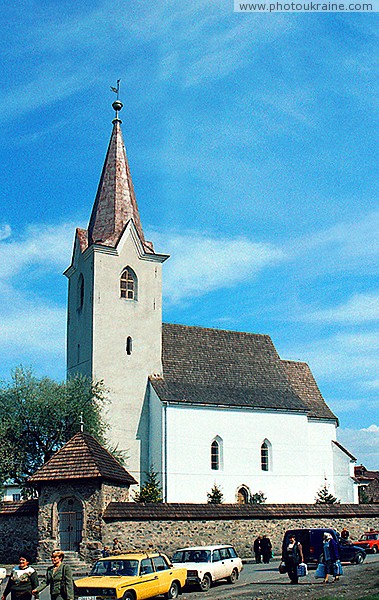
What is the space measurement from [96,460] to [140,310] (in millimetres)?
20093

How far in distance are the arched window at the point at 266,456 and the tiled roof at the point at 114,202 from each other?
1486 cm

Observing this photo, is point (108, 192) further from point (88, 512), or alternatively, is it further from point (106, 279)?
point (88, 512)

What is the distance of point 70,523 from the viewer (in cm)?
2700

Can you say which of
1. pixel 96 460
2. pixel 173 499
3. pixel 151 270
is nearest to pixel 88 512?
pixel 96 460

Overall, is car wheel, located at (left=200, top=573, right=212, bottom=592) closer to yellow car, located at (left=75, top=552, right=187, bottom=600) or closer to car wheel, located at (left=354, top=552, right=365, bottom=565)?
yellow car, located at (left=75, top=552, right=187, bottom=600)

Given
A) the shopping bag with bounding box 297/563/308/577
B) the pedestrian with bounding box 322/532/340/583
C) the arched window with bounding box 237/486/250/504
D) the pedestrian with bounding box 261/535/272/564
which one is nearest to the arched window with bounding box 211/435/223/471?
the arched window with bounding box 237/486/250/504

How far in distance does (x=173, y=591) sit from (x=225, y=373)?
28854 millimetres

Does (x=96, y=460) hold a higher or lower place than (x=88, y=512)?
higher

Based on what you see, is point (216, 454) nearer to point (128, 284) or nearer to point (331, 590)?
point (128, 284)

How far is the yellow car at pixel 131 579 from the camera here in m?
17.2

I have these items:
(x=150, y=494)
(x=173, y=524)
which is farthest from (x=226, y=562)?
(x=150, y=494)

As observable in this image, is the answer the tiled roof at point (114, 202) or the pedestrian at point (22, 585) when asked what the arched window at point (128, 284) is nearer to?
the tiled roof at point (114, 202)

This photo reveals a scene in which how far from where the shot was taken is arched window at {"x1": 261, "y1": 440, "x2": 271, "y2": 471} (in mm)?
47188

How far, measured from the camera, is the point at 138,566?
18.4 meters
